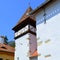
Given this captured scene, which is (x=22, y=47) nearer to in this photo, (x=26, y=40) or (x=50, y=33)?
(x=26, y=40)

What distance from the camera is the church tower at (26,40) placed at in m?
21.9

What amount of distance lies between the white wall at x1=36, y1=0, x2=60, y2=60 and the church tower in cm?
529

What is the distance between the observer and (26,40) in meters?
22.5

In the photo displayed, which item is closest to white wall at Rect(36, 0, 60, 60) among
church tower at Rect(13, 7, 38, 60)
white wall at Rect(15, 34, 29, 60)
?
church tower at Rect(13, 7, 38, 60)

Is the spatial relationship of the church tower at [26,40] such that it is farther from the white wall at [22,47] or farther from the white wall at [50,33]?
the white wall at [50,33]

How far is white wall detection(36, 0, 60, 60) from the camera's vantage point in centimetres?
1432

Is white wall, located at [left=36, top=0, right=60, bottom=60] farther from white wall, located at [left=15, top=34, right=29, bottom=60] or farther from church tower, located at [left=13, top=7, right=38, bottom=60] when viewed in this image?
white wall, located at [left=15, top=34, right=29, bottom=60]

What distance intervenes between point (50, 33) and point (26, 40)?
25.5ft

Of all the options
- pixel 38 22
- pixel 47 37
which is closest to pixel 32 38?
pixel 38 22

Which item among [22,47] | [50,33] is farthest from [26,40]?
[50,33]

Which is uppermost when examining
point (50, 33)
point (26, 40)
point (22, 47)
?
point (26, 40)

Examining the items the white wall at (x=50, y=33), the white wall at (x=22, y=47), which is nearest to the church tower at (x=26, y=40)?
the white wall at (x=22, y=47)

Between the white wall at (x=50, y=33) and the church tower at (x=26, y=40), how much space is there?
5292mm

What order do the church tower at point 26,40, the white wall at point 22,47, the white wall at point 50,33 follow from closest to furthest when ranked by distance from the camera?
the white wall at point 50,33 → the church tower at point 26,40 → the white wall at point 22,47
